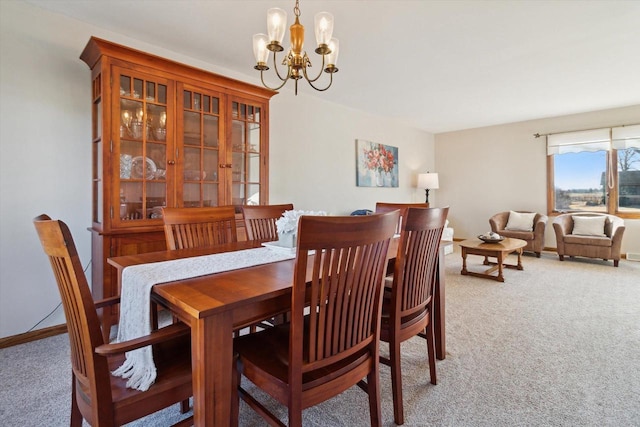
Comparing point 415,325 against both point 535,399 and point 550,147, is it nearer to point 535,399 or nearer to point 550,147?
point 535,399

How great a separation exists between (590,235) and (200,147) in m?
5.60

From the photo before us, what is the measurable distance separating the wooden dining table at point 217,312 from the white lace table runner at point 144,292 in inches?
2.2

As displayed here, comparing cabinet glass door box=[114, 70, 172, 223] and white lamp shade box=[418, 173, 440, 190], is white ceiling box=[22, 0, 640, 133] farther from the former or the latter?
white lamp shade box=[418, 173, 440, 190]

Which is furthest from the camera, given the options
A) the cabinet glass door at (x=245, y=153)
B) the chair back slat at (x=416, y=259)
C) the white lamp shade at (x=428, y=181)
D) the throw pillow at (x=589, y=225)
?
the white lamp shade at (x=428, y=181)

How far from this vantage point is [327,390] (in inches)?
44.6

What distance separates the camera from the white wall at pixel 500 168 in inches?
211

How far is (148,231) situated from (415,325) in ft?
6.70

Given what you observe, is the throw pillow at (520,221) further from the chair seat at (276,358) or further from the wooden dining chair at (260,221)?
the chair seat at (276,358)

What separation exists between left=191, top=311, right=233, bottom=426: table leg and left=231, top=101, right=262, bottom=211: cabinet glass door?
2122mm

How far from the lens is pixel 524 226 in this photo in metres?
5.39

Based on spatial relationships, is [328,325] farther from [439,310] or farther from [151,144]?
[151,144]

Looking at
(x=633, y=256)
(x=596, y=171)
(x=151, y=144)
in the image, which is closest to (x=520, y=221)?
(x=596, y=171)

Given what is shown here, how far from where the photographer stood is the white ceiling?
2.32 metres

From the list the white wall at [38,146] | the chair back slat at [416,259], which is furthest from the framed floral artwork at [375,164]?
the chair back slat at [416,259]
